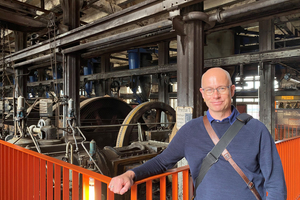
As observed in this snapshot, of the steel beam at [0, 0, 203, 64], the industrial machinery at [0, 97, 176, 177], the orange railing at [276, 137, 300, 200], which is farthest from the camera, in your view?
the industrial machinery at [0, 97, 176, 177]

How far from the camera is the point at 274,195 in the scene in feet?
3.92

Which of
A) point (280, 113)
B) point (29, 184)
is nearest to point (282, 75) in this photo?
point (280, 113)

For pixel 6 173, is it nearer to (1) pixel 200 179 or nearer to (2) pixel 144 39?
(1) pixel 200 179

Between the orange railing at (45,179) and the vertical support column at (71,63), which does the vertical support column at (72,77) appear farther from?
the orange railing at (45,179)

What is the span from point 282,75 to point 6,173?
8320 mm

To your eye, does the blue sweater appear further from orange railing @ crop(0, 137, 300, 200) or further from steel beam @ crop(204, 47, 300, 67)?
steel beam @ crop(204, 47, 300, 67)

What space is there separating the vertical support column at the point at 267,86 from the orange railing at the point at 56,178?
3264 mm

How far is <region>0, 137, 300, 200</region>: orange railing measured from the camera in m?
1.55

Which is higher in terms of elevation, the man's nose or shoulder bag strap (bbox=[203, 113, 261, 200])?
the man's nose

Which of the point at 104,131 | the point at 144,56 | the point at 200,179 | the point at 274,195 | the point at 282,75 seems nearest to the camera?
the point at 274,195

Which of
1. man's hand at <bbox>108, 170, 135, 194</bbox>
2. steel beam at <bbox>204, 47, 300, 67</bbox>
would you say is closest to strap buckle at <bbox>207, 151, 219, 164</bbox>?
man's hand at <bbox>108, 170, 135, 194</bbox>

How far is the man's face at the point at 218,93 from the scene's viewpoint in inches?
53.8

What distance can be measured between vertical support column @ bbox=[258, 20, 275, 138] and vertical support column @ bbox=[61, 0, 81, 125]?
5.14m

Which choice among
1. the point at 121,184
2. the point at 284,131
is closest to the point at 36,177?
the point at 121,184
